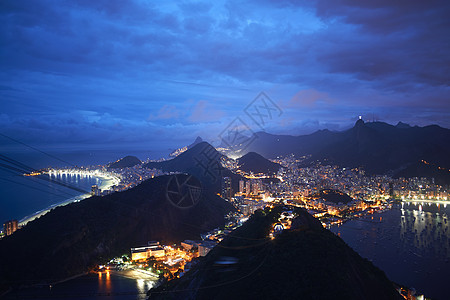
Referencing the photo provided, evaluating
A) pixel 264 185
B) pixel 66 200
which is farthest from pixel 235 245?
pixel 66 200

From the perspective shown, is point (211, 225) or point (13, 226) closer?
point (13, 226)

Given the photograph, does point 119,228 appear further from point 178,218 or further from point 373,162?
point 373,162

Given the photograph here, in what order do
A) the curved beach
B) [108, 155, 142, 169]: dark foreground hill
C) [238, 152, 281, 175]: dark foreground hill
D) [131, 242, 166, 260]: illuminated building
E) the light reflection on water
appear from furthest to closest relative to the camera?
1. [108, 155, 142, 169]: dark foreground hill
2. [238, 152, 281, 175]: dark foreground hill
3. the curved beach
4. [131, 242, 166, 260]: illuminated building
5. the light reflection on water

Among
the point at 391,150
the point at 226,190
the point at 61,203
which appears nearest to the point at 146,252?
the point at 226,190

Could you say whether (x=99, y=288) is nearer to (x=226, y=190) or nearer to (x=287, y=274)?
(x=287, y=274)

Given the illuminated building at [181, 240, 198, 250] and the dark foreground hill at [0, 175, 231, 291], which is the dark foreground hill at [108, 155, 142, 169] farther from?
the illuminated building at [181, 240, 198, 250]

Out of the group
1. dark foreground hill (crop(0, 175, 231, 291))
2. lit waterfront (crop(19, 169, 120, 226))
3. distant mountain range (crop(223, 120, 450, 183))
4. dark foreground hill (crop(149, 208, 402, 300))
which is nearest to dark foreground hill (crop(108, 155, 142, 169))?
lit waterfront (crop(19, 169, 120, 226))

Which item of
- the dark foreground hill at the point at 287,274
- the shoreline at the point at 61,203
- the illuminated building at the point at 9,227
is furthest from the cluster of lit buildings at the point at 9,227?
the dark foreground hill at the point at 287,274
